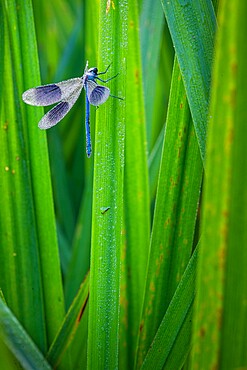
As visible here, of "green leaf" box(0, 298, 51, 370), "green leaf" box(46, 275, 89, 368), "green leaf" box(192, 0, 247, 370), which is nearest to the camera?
"green leaf" box(192, 0, 247, 370)

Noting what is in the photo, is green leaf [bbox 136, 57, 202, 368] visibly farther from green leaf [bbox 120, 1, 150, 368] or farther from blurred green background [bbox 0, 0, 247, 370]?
green leaf [bbox 120, 1, 150, 368]

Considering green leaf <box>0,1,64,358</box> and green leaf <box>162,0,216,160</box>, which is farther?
green leaf <box>0,1,64,358</box>

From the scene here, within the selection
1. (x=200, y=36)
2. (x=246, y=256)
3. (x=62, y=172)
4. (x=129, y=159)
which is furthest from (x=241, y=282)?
(x=62, y=172)

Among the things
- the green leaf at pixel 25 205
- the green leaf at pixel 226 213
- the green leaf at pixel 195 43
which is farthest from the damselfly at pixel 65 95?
the green leaf at pixel 226 213

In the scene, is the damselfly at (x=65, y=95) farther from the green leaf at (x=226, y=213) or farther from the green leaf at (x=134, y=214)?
the green leaf at (x=226, y=213)

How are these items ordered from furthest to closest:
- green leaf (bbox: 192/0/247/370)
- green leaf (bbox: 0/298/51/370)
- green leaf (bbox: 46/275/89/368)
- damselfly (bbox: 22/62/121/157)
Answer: green leaf (bbox: 46/275/89/368) < damselfly (bbox: 22/62/121/157) < green leaf (bbox: 0/298/51/370) < green leaf (bbox: 192/0/247/370)

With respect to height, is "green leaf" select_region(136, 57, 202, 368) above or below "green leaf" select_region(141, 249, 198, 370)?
above

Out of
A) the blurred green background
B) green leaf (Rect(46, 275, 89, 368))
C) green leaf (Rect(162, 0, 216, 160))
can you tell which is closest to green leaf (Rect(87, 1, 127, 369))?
the blurred green background

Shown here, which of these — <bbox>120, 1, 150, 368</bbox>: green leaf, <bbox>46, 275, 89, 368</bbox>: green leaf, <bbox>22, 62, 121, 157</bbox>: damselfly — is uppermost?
<bbox>22, 62, 121, 157</bbox>: damselfly
